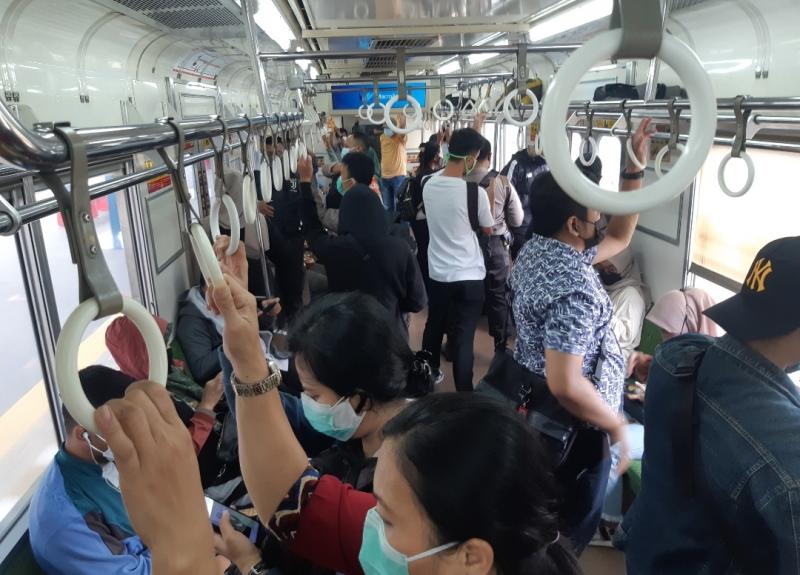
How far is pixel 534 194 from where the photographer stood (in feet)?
7.56

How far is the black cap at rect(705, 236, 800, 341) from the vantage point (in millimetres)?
1449

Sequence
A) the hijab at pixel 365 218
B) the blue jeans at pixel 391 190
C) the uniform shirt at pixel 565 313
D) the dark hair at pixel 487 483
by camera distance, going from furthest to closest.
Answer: the blue jeans at pixel 391 190 < the hijab at pixel 365 218 < the uniform shirt at pixel 565 313 < the dark hair at pixel 487 483

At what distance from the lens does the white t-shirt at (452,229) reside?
13.4ft

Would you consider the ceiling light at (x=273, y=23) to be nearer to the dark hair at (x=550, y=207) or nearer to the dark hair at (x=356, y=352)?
the dark hair at (x=550, y=207)

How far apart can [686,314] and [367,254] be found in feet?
7.24

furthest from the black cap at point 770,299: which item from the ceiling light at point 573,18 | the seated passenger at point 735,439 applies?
the ceiling light at point 573,18

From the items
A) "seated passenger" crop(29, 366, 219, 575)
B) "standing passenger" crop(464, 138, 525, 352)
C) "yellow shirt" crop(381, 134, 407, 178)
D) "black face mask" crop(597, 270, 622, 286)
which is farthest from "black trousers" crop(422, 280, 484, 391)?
"yellow shirt" crop(381, 134, 407, 178)

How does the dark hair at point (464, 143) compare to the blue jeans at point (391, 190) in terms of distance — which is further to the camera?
the blue jeans at point (391, 190)

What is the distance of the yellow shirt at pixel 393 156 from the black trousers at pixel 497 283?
3.51m

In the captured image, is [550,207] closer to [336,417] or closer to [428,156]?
[336,417]

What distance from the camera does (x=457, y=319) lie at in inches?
177

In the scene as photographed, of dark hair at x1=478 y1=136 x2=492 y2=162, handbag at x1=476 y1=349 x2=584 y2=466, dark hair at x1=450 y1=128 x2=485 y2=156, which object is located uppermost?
dark hair at x1=450 y1=128 x2=485 y2=156

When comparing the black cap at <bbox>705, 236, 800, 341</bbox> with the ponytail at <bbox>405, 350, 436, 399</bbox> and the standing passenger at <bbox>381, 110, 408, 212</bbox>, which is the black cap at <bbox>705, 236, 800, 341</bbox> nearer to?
the ponytail at <bbox>405, 350, 436, 399</bbox>

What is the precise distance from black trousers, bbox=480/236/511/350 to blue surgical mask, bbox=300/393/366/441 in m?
3.32
